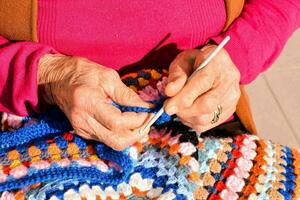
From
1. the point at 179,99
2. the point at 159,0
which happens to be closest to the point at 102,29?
the point at 159,0

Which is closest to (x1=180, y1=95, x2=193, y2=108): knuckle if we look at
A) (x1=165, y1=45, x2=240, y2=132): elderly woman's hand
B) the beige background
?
(x1=165, y1=45, x2=240, y2=132): elderly woman's hand

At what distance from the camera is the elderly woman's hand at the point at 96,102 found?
71 centimetres

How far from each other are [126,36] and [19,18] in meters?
0.18

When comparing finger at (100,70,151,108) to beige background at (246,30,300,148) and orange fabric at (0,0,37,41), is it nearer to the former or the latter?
orange fabric at (0,0,37,41)

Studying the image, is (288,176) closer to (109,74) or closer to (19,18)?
(109,74)

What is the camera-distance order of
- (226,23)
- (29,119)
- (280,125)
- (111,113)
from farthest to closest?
1. (280,125)
2. (226,23)
3. (29,119)
4. (111,113)

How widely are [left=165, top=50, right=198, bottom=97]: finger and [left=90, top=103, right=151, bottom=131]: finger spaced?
0.20 feet

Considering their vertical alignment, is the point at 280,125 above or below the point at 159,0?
below

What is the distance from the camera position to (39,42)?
2.83 ft

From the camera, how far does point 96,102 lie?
71cm

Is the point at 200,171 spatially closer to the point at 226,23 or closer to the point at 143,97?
the point at 143,97

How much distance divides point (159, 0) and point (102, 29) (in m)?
0.11

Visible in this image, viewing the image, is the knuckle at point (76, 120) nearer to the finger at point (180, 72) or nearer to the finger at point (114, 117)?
the finger at point (114, 117)

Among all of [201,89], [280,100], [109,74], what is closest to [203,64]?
[201,89]
